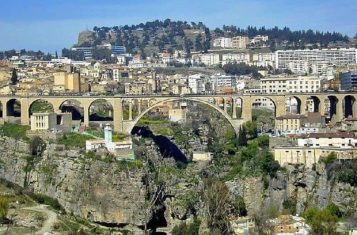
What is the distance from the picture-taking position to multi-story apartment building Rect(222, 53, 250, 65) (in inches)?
3186

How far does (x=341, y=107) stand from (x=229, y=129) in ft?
18.1

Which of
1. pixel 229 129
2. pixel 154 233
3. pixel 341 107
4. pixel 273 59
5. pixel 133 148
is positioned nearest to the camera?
pixel 154 233

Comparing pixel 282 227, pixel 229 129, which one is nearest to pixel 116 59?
pixel 229 129

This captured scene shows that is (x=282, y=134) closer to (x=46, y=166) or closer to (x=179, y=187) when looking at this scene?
(x=179, y=187)

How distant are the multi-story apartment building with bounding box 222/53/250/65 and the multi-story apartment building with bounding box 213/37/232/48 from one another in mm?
9426

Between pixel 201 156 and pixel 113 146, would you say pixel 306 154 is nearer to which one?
pixel 113 146

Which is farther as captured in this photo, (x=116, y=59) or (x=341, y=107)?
(x=116, y=59)

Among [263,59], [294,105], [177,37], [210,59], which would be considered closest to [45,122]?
[294,105]

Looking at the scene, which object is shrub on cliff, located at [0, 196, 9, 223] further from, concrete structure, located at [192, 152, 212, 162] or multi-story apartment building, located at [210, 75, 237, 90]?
multi-story apartment building, located at [210, 75, 237, 90]

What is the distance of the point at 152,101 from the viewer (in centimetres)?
4053

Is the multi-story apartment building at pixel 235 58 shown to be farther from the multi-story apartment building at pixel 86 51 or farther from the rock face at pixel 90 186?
the rock face at pixel 90 186

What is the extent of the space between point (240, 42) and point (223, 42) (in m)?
3.57

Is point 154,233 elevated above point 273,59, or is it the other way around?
point 273,59

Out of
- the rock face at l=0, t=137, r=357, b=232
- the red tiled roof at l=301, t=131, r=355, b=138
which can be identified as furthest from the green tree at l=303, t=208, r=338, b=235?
the red tiled roof at l=301, t=131, r=355, b=138
